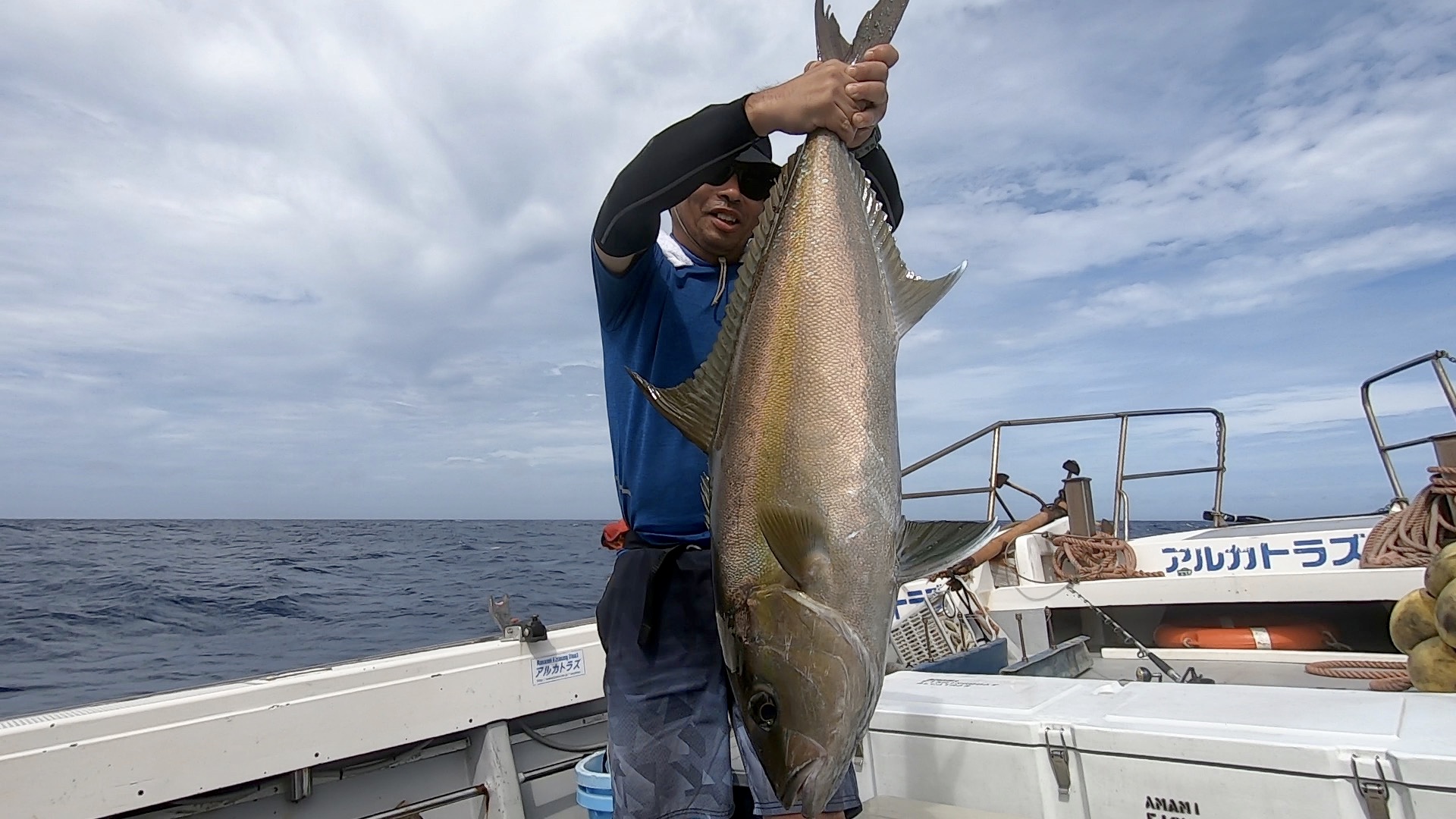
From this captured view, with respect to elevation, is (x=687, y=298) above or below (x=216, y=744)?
above

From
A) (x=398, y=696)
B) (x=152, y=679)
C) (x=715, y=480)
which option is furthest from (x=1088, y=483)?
(x=152, y=679)

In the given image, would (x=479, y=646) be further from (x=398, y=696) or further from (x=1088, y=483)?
(x=1088, y=483)

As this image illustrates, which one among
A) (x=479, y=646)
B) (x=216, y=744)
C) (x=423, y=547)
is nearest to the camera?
(x=216, y=744)

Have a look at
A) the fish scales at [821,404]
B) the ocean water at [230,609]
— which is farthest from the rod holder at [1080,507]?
the fish scales at [821,404]

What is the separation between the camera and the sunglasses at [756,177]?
6.48ft

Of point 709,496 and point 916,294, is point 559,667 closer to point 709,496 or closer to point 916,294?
point 709,496

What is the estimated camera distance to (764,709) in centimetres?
149

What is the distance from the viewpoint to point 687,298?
6.78 ft

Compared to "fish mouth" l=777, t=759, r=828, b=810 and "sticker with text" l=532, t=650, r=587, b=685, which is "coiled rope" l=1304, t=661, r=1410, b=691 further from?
"sticker with text" l=532, t=650, r=587, b=685

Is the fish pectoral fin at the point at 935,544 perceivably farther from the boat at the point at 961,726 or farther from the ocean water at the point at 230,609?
the ocean water at the point at 230,609

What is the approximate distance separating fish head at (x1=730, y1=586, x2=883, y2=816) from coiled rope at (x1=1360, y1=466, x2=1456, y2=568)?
4.37m

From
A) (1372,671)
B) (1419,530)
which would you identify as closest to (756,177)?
(1372,671)

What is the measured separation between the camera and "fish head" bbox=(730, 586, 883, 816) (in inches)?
55.5

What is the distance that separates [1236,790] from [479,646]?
3333 mm
